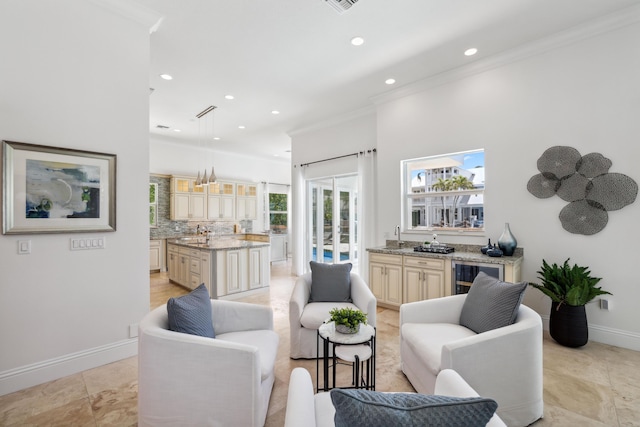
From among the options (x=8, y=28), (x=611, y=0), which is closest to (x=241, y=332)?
(x=8, y=28)

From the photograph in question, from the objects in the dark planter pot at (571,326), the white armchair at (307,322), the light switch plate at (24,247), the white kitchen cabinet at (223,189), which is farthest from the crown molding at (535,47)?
the white kitchen cabinet at (223,189)

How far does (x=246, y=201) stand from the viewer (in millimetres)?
8836

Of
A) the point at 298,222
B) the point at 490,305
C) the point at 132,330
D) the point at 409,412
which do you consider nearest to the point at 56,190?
the point at 132,330

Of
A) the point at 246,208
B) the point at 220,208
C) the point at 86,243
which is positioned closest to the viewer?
the point at 86,243

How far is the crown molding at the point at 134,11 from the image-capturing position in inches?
106

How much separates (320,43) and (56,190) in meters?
2.93

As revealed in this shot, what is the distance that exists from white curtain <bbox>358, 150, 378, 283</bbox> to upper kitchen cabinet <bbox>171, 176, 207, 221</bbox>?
4541 millimetres

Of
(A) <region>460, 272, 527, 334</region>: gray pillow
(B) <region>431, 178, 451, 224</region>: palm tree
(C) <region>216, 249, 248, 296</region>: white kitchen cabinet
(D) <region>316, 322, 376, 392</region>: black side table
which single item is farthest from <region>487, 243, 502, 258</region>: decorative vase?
(C) <region>216, 249, 248, 296</region>: white kitchen cabinet

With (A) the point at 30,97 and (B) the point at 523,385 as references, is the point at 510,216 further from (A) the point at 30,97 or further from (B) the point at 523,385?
(A) the point at 30,97

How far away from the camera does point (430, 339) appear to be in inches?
84.3

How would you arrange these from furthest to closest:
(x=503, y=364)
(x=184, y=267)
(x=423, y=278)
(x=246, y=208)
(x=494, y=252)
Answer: (x=246, y=208), (x=184, y=267), (x=423, y=278), (x=494, y=252), (x=503, y=364)

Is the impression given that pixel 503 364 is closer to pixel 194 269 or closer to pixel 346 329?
pixel 346 329

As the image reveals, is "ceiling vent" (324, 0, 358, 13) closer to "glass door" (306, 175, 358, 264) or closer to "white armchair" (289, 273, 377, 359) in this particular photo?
"white armchair" (289, 273, 377, 359)

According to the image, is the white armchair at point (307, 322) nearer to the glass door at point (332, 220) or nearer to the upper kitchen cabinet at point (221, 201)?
the glass door at point (332, 220)
